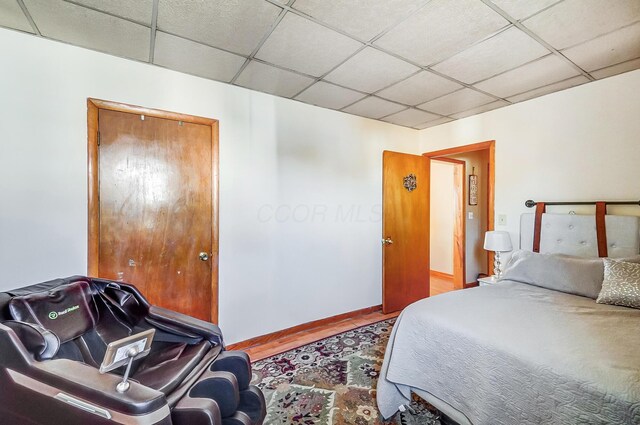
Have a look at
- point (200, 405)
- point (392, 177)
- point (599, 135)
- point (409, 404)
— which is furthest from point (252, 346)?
point (599, 135)

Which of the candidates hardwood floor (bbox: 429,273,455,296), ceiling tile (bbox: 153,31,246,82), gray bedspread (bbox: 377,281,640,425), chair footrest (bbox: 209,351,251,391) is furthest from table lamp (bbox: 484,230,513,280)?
ceiling tile (bbox: 153,31,246,82)

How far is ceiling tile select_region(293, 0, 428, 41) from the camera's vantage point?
1.57 meters

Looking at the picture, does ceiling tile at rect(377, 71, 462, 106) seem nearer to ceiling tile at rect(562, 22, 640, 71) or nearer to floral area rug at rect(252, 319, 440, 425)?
ceiling tile at rect(562, 22, 640, 71)

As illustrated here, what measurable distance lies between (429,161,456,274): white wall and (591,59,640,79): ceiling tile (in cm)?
288

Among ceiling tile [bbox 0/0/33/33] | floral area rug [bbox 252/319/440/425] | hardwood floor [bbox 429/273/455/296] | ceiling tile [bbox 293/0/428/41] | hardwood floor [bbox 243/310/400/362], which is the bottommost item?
Result: hardwood floor [bbox 243/310/400/362]

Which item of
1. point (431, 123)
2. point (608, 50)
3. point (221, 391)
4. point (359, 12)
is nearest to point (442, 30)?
point (359, 12)

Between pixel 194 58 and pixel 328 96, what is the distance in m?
1.28

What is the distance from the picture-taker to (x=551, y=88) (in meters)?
2.68

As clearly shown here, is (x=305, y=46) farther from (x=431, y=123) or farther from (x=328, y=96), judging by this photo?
(x=431, y=123)

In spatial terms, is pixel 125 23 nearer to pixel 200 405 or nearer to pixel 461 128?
pixel 200 405

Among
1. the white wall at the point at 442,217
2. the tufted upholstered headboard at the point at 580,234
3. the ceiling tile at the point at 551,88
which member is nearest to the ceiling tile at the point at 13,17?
the ceiling tile at the point at 551,88

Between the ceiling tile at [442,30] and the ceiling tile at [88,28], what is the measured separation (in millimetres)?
1644

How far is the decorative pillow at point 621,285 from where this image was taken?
1.81 meters

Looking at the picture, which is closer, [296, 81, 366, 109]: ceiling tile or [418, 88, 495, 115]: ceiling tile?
[296, 81, 366, 109]: ceiling tile
